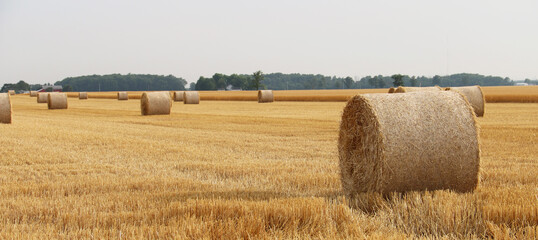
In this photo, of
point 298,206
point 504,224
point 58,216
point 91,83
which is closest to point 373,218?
point 298,206

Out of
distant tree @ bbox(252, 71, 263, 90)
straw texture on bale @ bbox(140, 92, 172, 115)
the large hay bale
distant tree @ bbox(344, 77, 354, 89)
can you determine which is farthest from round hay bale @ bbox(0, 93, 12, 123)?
distant tree @ bbox(344, 77, 354, 89)

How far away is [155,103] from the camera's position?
27.4 meters

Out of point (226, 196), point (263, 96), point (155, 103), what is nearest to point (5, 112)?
point (155, 103)

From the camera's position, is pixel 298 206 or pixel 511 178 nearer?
pixel 298 206

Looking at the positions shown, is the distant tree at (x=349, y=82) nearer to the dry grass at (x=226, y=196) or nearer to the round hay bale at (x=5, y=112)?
the round hay bale at (x=5, y=112)

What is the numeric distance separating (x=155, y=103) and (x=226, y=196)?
21.4m

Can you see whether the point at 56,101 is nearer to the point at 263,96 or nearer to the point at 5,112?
the point at 263,96

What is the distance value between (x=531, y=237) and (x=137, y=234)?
3.36m

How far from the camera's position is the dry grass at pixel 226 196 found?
5.08 m

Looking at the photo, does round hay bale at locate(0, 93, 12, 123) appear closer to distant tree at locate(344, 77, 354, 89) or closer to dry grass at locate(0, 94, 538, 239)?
dry grass at locate(0, 94, 538, 239)

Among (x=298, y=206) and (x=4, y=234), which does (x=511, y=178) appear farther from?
(x=4, y=234)

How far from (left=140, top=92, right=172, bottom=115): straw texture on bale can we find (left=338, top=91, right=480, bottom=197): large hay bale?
2124 centimetres

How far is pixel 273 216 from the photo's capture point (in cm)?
538

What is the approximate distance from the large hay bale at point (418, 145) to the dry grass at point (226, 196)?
0.32 m
